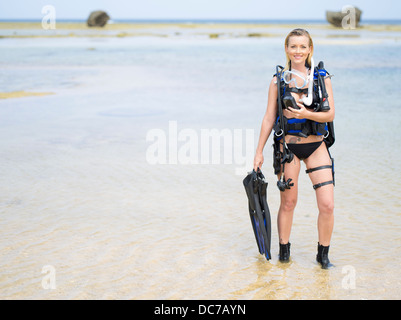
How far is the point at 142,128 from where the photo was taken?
9.06m

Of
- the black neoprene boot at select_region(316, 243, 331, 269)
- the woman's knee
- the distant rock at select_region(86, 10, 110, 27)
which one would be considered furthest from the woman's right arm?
the distant rock at select_region(86, 10, 110, 27)

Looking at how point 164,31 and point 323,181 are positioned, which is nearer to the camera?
point 323,181

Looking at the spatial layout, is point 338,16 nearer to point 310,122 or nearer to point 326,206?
point 310,122

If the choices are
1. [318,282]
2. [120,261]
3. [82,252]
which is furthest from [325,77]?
[82,252]

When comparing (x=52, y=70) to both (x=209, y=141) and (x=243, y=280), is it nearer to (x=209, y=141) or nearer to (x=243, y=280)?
(x=209, y=141)

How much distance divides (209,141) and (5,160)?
3.07 meters

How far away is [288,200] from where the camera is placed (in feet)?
12.5

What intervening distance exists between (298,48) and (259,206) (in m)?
1.20

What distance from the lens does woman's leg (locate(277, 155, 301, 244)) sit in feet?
12.2

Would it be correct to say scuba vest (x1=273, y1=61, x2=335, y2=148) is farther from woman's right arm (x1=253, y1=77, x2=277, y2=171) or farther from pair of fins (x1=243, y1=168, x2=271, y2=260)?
pair of fins (x1=243, y1=168, x2=271, y2=260)

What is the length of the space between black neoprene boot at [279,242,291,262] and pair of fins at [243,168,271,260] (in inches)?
6.6

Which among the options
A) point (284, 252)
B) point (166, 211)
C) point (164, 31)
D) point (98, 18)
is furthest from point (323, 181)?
point (98, 18)

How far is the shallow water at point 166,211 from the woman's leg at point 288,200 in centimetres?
29
